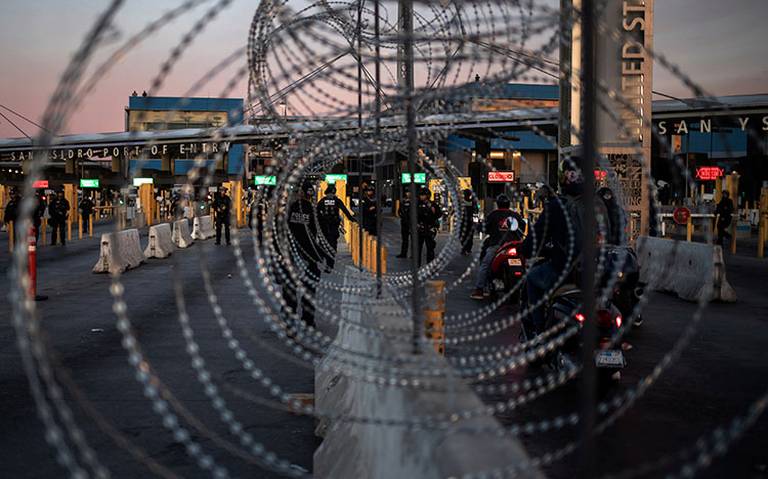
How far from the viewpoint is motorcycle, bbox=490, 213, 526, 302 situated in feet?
48.3

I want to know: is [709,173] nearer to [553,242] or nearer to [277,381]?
[553,242]

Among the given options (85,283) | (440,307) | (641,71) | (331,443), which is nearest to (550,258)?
(440,307)

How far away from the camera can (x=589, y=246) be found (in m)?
2.92

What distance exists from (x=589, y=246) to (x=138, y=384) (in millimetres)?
6811

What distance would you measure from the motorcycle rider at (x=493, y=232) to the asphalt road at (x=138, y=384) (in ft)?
13.3

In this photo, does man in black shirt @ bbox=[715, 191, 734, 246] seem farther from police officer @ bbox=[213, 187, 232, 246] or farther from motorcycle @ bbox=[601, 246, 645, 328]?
motorcycle @ bbox=[601, 246, 645, 328]

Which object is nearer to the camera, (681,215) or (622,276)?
(622,276)

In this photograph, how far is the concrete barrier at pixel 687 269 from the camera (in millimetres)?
15636

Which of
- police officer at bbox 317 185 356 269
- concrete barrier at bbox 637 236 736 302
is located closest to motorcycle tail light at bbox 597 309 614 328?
concrete barrier at bbox 637 236 736 302

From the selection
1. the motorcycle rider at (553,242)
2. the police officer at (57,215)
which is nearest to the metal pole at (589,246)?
the motorcycle rider at (553,242)

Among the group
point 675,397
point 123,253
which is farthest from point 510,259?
point 123,253

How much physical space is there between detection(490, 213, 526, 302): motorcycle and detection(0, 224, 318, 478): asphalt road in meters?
3.96

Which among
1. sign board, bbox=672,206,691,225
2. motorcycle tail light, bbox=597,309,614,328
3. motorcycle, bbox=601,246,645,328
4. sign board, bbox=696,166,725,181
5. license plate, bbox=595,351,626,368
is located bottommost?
license plate, bbox=595,351,626,368

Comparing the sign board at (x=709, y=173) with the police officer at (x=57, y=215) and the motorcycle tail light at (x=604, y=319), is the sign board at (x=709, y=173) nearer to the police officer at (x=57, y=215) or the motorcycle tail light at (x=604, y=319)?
the police officer at (x=57, y=215)
